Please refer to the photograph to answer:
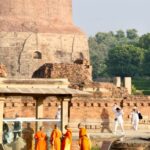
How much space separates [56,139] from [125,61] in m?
59.2

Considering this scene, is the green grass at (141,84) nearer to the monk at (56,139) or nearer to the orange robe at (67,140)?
the monk at (56,139)

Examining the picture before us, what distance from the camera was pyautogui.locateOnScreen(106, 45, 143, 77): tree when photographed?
2890 inches

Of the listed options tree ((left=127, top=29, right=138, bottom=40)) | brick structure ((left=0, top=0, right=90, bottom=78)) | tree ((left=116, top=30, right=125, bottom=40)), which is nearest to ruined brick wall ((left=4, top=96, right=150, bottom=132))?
brick structure ((left=0, top=0, right=90, bottom=78))

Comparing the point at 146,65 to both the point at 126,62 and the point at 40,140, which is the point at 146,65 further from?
the point at 40,140

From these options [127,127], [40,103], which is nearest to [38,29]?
[127,127]

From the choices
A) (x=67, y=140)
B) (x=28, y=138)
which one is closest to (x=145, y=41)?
(x=28, y=138)

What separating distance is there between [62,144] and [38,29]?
23160 millimetres

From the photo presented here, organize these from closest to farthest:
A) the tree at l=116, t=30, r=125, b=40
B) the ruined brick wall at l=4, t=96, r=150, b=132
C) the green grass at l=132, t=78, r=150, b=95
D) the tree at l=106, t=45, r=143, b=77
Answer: the ruined brick wall at l=4, t=96, r=150, b=132 → the green grass at l=132, t=78, r=150, b=95 → the tree at l=106, t=45, r=143, b=77 → the tree at l=116, t=30, r=125, b=40

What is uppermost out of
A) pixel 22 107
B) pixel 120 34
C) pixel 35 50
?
pixel 120 34

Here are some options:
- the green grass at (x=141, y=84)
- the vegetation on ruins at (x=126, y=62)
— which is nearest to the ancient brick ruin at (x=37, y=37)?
the green grass at (x=141, y=84)

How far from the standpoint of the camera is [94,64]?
3383 inches

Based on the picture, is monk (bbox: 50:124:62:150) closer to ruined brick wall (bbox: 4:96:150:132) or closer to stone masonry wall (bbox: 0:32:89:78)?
ruined brick wall (bbox: 4:96:150:132)

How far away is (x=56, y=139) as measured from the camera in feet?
55.2

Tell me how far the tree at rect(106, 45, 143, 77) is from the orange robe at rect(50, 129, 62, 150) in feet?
182
